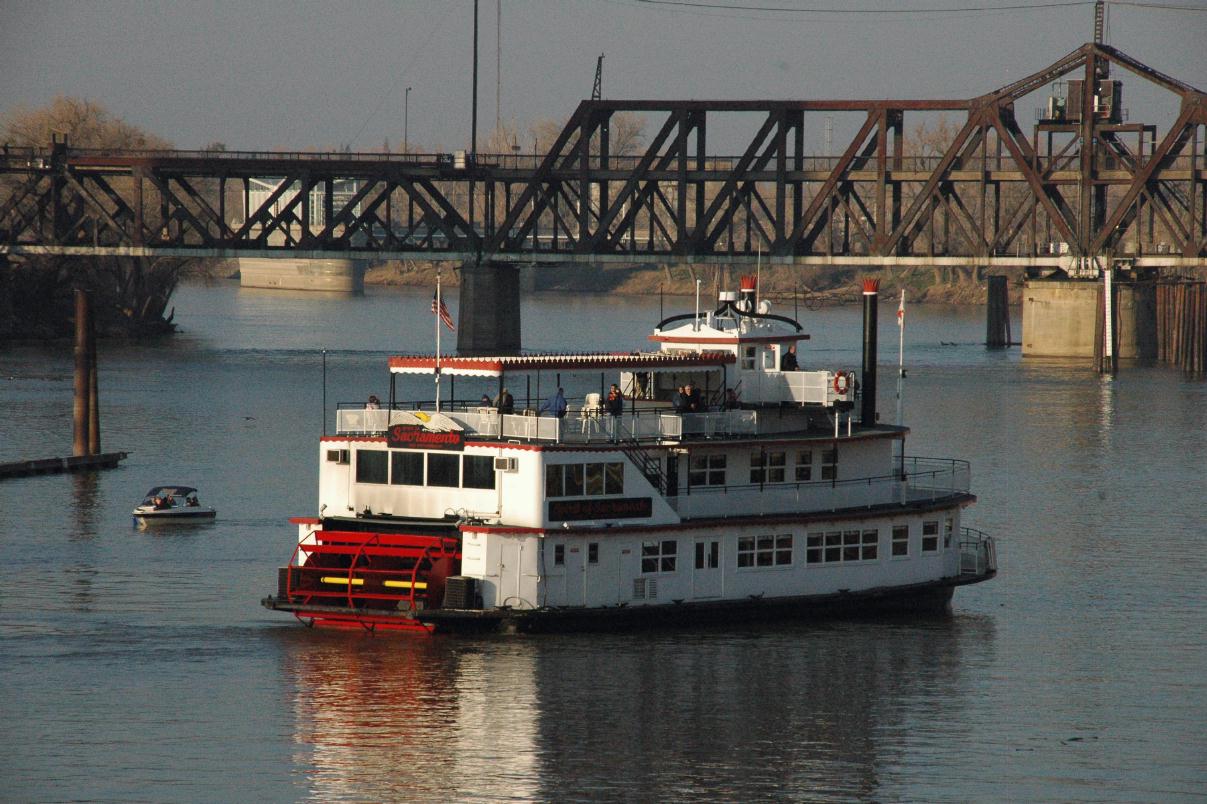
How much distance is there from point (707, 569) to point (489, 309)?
110574 mm

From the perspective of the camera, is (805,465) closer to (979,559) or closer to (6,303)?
(979,559)

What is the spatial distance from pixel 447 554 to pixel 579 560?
308cm

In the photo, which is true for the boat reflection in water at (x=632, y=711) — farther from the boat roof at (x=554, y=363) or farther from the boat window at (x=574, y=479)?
the boat roof at (x=554, y=363)

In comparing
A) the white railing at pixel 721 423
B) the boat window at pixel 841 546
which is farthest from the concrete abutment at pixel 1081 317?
the white railing at pixel 721 423

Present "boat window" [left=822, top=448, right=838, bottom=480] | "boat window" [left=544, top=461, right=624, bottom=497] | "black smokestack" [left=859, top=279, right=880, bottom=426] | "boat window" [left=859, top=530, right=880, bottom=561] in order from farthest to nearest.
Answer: "black smokestack" [left=859, top=279, right=880, bottom=426] < "boat window" [left=822, top=448, right=838, bottom=480] < "boat window" [left=859, top=530, right=880, bottom=561] < "boat window" [left=544, top=461, right=624, bottom=497]

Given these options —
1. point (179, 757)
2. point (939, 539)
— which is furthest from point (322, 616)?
point (939, 539)

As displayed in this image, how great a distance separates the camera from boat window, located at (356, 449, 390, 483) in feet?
162

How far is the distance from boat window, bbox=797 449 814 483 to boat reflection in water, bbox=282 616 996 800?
385 cm

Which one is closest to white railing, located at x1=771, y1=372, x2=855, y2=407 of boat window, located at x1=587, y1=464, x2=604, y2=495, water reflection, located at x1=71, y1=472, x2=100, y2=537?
boat window, located at x1=587, y1=464, x2=604, y2=495

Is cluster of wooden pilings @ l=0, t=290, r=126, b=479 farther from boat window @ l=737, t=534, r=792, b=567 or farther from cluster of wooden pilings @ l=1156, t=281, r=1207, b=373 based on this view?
cluster of wooden pilings @ l=1156, t=281, r=1207, b=373

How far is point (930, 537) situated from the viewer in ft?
174

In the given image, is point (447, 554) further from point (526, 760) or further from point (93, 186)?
point (93, 186)

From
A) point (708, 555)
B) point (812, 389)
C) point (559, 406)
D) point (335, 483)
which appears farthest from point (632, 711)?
point (812, 389)

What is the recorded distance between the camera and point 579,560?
47.4 metres
